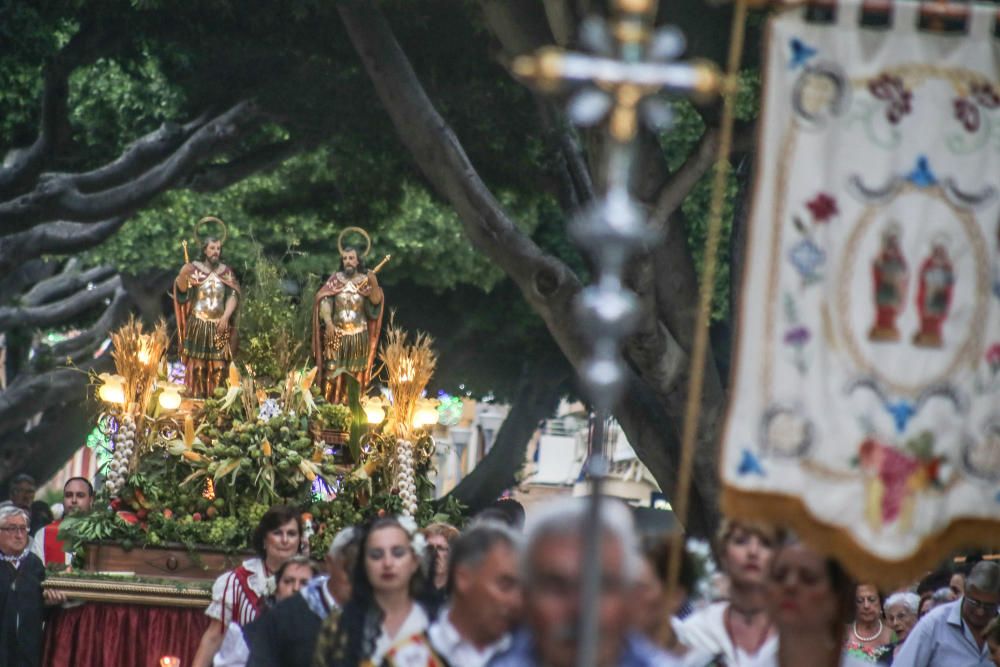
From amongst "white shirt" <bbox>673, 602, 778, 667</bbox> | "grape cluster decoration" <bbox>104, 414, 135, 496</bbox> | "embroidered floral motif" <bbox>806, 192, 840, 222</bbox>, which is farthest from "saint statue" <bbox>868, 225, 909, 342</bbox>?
"grape cluster decoration" <bbox>104, 414, 135, 496</bbox>

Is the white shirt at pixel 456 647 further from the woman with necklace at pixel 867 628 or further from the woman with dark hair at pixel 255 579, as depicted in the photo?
the woman with necklace at pixel 867 628

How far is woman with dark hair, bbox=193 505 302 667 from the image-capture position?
38.4 ft

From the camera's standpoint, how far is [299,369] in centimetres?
1798

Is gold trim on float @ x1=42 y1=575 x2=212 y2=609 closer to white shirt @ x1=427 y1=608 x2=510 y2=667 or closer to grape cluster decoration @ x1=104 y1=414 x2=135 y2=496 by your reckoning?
grape cluster decoration @ x1=104 y1=414 x2=135 y2=496

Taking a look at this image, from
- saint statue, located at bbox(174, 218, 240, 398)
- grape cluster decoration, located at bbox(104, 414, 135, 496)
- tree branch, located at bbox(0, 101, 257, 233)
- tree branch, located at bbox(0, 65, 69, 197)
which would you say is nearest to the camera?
grape cluster decoration, located at bbox(104, 414, 135, 496)

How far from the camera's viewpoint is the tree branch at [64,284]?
116 feet

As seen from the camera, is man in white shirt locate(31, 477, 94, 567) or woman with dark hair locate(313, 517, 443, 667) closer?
woman with dark hair locate(313, 517, 443, 667)

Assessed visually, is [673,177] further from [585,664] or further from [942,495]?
[585,664]

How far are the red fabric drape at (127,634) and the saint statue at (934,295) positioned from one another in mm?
9036

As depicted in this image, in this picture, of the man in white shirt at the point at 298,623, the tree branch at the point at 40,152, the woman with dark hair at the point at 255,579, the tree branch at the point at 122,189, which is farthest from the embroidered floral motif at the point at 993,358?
the tree branch at the point at 40,152

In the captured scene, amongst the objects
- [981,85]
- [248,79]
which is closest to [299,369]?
[248,79]

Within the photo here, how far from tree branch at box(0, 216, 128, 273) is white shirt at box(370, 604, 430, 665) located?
14704 millimetres

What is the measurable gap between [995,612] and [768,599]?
Answer: 5.42 meters

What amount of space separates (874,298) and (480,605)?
1616 mm
